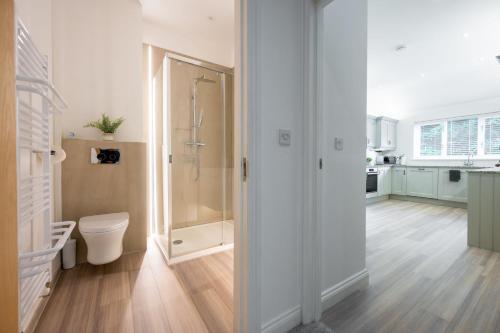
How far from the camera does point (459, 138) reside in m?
4.98

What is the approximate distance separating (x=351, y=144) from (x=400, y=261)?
1.48 metres

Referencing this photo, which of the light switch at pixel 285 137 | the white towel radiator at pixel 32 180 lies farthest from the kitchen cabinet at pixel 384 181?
the white towel radiator at pixel 32 180

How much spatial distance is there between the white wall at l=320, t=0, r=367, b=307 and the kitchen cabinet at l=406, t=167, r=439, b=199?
4489 millimetres

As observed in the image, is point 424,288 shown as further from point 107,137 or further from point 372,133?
point 372,133

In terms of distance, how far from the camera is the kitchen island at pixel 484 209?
93.4 inches

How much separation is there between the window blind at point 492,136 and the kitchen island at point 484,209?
3.20 meters

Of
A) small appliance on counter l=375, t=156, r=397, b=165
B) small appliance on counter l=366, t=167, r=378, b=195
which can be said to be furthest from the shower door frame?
small appliance on counter l=375, t=156, r=397, b=165

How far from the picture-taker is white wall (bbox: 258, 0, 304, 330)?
45.1 inches

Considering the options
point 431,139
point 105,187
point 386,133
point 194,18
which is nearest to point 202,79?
point 194,18

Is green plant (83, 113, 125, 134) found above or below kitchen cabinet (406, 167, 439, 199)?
above

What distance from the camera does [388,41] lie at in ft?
9.89

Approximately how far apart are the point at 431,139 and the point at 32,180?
736cm

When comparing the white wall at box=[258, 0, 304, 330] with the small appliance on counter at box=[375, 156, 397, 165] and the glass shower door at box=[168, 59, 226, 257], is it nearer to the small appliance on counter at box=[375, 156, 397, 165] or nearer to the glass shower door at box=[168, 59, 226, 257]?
the glass shower door at box=[168, 59, 226, 257]

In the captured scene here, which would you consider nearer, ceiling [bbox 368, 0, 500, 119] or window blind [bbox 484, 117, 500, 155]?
ceiling [bbox 368, 0, 500, 119]
